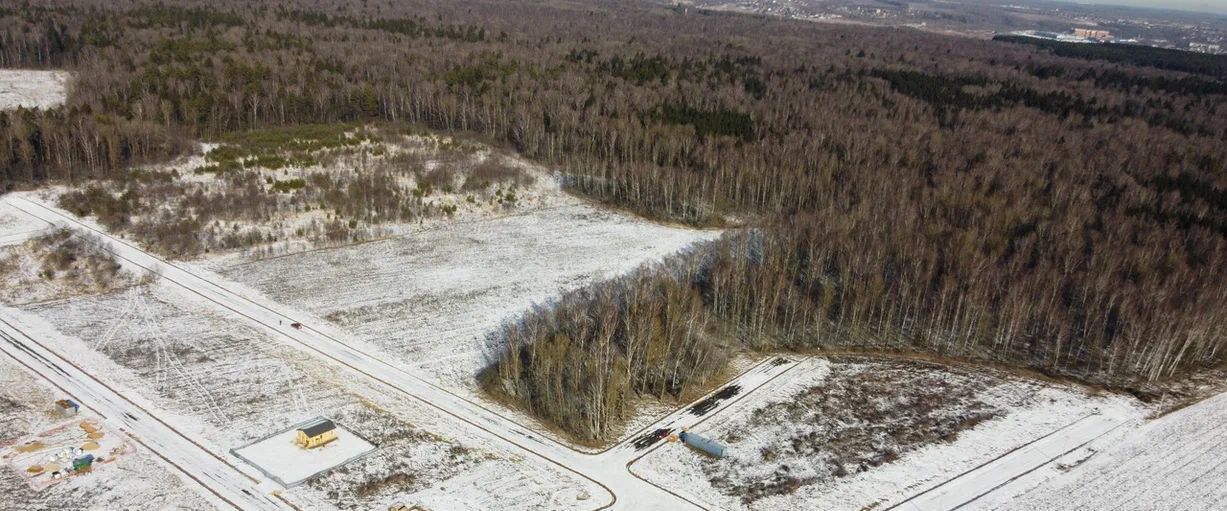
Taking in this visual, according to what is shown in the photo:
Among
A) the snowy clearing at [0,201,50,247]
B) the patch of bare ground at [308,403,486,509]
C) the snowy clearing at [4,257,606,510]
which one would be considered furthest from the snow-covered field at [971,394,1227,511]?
the snowy clearing at [0,201,50,247]

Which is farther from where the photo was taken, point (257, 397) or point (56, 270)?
point (56, 270)

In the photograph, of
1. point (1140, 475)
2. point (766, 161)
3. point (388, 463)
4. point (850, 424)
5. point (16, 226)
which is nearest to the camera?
point (388, 463)

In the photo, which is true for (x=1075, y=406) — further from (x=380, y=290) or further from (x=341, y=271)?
(x=341, y=271)

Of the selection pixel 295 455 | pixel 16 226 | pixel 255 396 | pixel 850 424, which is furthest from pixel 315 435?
pixel 16 226

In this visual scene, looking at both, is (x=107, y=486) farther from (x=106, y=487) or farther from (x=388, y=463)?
(x=388, y=463)

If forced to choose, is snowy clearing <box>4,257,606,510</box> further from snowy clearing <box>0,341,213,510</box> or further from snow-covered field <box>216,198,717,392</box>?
snow-covered field <box>216,198,717,392</box>

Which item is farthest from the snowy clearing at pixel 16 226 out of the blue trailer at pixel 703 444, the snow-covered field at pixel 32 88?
the blue trailer at pixel 703 444
